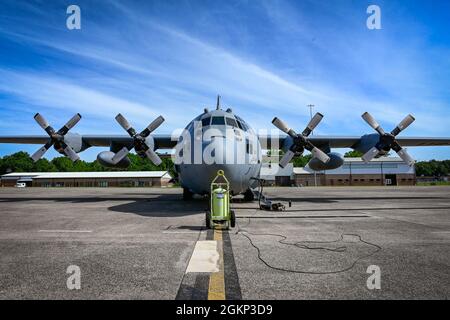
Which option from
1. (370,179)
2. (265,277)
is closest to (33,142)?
(265,277)

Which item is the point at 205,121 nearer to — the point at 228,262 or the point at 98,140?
the point at 228,262

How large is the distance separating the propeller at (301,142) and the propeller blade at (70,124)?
12.8 meters

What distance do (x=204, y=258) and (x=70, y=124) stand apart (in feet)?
59.3

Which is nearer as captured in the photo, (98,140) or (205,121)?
(205,121)

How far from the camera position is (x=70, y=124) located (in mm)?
20062

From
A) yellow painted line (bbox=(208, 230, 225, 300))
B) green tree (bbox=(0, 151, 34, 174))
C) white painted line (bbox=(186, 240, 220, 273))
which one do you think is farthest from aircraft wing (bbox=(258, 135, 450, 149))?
green tree (bbox=(0, 151, 34, 174))

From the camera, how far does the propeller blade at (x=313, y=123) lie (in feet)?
61.3

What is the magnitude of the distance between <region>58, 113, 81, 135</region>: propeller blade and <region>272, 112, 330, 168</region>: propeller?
12.8 metres

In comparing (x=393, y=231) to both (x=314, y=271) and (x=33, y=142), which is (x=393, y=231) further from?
(x=33, y=142)

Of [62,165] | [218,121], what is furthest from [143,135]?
[62,165]

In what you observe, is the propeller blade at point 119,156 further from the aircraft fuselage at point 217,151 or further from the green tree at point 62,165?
the green tree at point 62,165

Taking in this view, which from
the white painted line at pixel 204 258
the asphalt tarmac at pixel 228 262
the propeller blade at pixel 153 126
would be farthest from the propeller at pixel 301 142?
the white painted line at pixel 204 258

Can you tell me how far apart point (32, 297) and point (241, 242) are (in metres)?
4.25

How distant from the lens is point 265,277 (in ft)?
14.5
